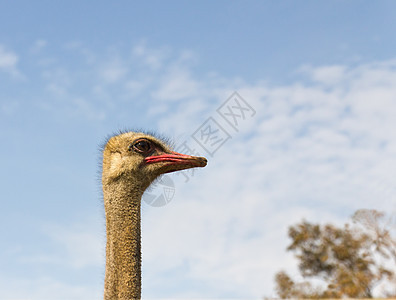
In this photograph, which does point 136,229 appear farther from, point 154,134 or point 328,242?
point 328,242

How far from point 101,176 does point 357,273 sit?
66.5ft

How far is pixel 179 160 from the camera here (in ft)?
14.2

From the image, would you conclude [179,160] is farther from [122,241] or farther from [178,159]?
[122,241]

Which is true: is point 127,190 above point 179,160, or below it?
below

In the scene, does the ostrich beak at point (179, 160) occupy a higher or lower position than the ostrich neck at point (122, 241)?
higher

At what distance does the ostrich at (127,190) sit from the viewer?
3764 mm

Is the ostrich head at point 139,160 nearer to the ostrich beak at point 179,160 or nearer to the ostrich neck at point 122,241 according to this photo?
the ostrich beak at point 179,160

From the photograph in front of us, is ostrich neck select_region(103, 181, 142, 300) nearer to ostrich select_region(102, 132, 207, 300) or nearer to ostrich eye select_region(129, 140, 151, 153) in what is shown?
ostrich select_region(102, 132, 207, 300)

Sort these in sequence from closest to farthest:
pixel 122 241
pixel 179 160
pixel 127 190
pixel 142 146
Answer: pixel 122 241
pixel 127 190
pixel 179 160
pixel 142 146

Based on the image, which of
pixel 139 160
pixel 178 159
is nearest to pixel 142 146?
pixel 139 160

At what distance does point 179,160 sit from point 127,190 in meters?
0.51

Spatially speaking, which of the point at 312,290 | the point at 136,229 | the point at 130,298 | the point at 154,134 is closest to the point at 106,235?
the point at 136,229

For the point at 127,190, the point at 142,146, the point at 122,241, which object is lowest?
the point at 122,241

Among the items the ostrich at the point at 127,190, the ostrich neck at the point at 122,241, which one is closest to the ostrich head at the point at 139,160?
the ostrich at the point at 127,190
